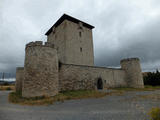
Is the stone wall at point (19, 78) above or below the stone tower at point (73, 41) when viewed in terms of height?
below

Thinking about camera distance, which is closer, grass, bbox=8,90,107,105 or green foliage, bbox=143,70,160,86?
grass, bbox=8,90,107,105

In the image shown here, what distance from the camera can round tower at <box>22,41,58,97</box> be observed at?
912 centimetres

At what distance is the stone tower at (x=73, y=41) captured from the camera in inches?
669

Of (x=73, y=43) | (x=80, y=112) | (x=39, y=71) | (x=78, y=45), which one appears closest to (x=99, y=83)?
(x=78, y=45)

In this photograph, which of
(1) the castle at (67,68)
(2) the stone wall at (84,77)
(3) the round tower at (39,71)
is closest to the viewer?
(3) the round tower at (39,71)

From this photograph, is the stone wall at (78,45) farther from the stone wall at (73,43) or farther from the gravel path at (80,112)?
the gravel path at (80,112)

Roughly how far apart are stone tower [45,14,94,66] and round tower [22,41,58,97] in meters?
6.23

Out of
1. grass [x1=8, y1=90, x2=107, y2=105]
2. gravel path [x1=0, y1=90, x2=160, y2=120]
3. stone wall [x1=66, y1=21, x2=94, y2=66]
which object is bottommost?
grass [x1=8, y1=90, x2=107, y2=105]

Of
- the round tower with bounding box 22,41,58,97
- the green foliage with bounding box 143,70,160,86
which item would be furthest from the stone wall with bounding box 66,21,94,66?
the green foliage with bounding box 143,70,160,86

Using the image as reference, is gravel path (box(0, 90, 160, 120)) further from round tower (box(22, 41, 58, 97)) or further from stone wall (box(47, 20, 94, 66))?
stone wall (box(47, 20, 94, 66))

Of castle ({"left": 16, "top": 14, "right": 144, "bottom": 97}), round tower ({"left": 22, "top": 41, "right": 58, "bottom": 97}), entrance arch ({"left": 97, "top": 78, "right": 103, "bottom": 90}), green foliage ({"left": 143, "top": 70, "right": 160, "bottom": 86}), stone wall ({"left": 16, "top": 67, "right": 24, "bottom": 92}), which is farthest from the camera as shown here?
green foliage ({"left": 143, "top": 70, "right": 160, "bottom": 86})

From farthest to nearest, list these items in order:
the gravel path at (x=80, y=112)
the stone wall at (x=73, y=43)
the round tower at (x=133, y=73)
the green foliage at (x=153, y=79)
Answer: the green foliage at (x=153, y=79), the round tower at (x=133, y=73), the stone wall at (x=73, y=43), the gravel path at (x=80, y=112)

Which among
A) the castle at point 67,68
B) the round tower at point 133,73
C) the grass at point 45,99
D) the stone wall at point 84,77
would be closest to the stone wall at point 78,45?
the castle at point 67,68

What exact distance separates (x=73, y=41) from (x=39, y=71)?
9.94 meters
